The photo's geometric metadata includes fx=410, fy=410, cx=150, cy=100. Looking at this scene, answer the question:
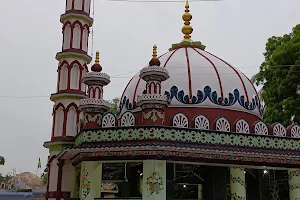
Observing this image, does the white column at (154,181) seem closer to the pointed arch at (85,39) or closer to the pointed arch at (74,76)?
the pointed arch at (74,76)

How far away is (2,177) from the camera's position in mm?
48531

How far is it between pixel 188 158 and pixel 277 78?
9796 millimetres

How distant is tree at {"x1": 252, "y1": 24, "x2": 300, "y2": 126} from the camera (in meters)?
18.2

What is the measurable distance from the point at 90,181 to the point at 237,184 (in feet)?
13.7

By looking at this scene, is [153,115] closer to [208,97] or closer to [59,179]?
[208,97]

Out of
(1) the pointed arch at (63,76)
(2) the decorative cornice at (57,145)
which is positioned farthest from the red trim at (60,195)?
(1) the pointed arch at (63,76)

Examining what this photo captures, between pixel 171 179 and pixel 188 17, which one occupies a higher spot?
pixel 188 17

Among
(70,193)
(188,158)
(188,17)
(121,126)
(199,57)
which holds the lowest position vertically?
(70,193)

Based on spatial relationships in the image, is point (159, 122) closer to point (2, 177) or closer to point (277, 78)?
point (277, 78)

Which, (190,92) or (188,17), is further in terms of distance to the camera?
(188,17)

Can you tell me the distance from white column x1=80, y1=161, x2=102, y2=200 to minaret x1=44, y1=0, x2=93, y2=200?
7.11 ft

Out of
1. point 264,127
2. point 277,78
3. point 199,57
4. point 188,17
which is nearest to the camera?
point 264,127

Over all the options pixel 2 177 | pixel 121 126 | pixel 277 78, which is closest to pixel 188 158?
pixel 121 126

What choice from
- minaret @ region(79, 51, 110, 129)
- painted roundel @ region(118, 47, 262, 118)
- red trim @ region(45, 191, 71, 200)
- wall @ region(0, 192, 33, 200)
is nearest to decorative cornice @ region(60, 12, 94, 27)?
painted roundel @ region(118, 47, 262, 118)
